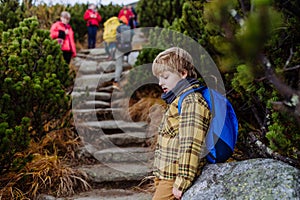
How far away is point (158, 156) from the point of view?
2430 mm

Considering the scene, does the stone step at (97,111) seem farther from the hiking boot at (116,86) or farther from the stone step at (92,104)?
the hiking boot at (116,86)

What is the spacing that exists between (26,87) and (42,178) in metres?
1.04

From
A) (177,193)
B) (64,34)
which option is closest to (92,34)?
(64,34)

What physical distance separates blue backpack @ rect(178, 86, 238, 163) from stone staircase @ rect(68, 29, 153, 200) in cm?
215

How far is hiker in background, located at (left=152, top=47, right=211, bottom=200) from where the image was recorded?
2211 millimetres

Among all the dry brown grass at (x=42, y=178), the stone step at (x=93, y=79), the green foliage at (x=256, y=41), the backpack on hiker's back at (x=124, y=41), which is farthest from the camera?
the backpack on hiker's back at (x=124, y=41)

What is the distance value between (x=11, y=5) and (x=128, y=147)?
3.91 m

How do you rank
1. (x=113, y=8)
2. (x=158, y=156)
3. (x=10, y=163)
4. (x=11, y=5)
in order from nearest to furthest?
(x=158, y=156)
(x=10, y=163)
(x=11, y=5)
(x=113, y=8)

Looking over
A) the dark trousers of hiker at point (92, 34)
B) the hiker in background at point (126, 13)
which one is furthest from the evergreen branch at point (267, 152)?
the hiker in background at point (126, 13)

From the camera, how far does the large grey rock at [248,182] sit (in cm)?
186

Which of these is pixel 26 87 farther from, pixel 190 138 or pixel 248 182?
pixel 248 182

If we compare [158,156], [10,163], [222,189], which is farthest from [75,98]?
[222,189]

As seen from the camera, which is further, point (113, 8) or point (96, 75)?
point (113, 8)

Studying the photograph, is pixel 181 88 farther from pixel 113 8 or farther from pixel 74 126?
pixel 113 8
